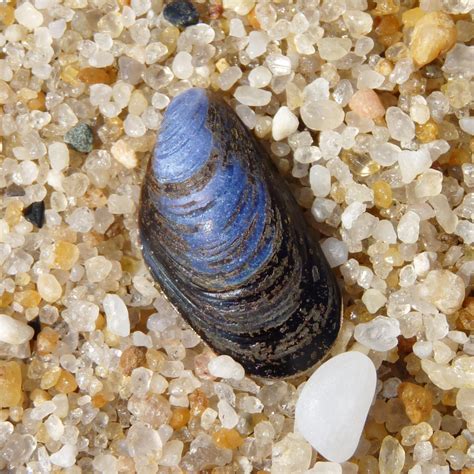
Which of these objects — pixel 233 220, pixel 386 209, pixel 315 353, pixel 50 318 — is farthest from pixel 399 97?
pixel 50 318

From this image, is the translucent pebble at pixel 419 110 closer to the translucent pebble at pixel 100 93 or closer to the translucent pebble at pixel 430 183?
the translucent pebble at pixel 430 183

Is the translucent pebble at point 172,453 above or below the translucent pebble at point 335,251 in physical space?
below

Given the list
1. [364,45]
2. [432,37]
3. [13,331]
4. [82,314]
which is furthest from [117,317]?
[432,37]

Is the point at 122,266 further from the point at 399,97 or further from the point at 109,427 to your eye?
the point at 399,97

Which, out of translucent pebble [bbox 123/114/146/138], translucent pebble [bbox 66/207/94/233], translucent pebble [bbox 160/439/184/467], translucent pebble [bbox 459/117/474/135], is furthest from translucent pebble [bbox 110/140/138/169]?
translucent pebble [bbox 459/117/474/135]

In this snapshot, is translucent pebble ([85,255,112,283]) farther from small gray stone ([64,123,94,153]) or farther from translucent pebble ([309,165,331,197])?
translucent pebble ([309,165,331,197])

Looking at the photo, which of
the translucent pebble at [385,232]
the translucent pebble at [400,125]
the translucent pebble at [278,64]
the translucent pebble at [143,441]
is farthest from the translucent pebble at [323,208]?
the translucent pebble at [143,441]

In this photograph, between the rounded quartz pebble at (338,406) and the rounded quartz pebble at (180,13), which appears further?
the rounded quartz pebble at (180,13)
